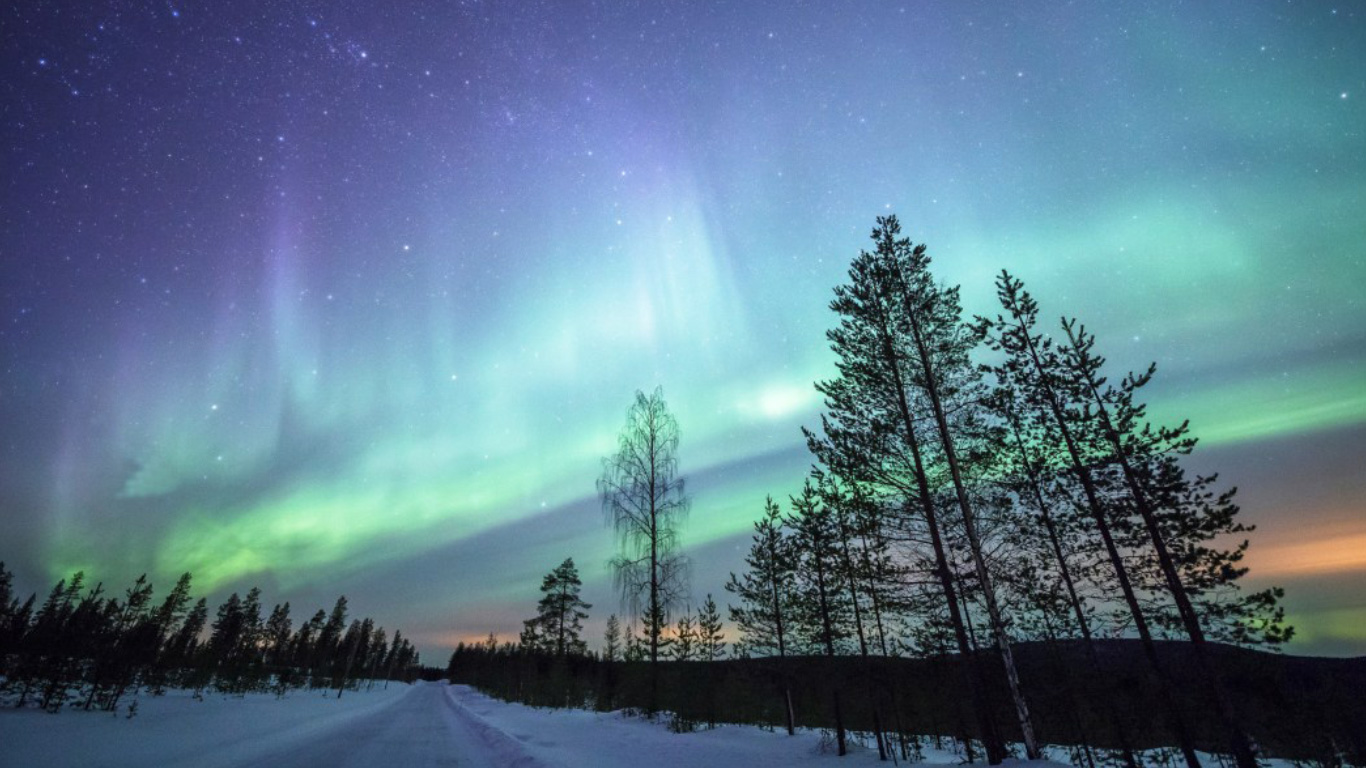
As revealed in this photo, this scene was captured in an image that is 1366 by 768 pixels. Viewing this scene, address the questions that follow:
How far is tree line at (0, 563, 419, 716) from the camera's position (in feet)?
74.6

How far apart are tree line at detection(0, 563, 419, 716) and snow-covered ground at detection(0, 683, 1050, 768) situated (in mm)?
4031

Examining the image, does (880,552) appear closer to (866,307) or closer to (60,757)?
(866,307)

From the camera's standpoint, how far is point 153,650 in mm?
31891

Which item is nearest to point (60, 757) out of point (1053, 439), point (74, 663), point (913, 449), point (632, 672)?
point (74, 663)

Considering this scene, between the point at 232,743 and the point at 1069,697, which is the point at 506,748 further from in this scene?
the point at 1069,697

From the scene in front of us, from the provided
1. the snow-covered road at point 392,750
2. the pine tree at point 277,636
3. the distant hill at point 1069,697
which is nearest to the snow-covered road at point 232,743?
the snow-covered road at point 392,750

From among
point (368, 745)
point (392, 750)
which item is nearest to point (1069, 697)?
point (392, 750)

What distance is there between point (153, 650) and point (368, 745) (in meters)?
→ 32.9

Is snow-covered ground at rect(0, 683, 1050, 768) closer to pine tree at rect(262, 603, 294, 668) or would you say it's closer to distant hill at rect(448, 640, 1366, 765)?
distant hill at rect(448, 640, 1366, 765)

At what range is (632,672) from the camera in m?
33.6

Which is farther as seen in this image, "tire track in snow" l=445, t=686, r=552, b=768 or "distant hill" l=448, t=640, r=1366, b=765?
"distant hill" l=448, t=640, r=1366, b=765

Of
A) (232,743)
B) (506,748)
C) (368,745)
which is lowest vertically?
(506,748)

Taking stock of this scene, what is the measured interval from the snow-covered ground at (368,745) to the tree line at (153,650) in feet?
13.2

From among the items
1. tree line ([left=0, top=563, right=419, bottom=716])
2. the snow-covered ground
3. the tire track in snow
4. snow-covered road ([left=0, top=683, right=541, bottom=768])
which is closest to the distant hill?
the snow-covered ground
